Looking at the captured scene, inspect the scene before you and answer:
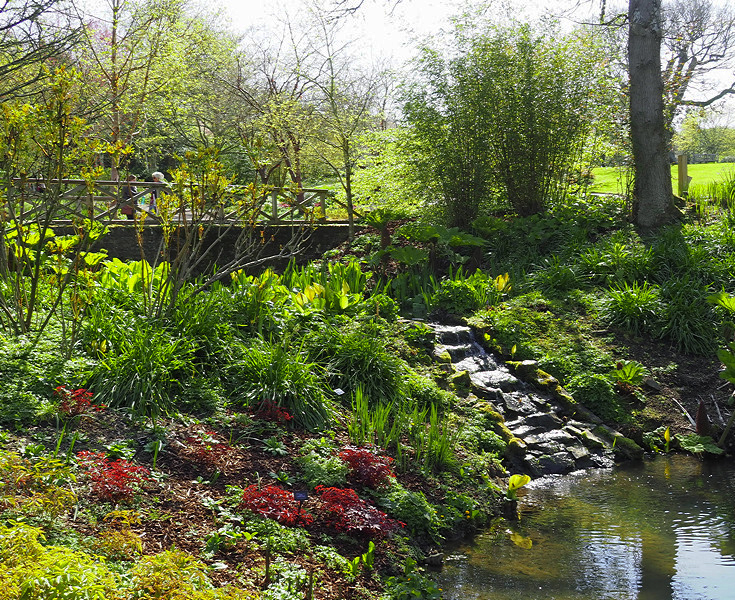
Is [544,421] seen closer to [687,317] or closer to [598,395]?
[598,395]

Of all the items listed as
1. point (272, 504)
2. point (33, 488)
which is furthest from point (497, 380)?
point (33, 488)

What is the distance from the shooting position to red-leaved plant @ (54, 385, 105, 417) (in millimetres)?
4227

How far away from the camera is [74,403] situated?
4.27m

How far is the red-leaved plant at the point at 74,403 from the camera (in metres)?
4.23

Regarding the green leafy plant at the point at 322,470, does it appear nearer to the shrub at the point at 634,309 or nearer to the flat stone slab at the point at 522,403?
the flat stone slab at the point at 522,403

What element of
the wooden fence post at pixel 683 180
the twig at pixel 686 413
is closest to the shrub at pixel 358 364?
the twig at pixel 686 413

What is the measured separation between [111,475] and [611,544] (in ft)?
10.1

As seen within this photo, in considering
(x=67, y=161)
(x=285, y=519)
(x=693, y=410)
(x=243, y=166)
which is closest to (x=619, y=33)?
(x=243, y=166)

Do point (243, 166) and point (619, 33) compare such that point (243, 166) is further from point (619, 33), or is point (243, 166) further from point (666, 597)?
point (666, 597)

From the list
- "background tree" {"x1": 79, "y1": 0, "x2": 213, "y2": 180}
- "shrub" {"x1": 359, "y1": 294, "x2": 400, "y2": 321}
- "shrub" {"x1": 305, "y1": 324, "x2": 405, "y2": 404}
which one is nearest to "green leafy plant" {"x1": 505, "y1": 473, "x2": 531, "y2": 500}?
"shrub" {"x1": 305, "y1": 324, "x2": 405, "y2": 404}

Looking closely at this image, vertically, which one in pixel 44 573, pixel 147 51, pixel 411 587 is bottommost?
pixel 411 587

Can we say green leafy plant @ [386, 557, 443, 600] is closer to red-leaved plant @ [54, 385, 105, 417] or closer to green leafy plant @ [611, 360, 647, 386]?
red-leaved plant @ [54, 385, 105, 417]

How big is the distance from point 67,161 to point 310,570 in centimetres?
376

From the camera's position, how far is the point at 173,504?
3.66 metres
